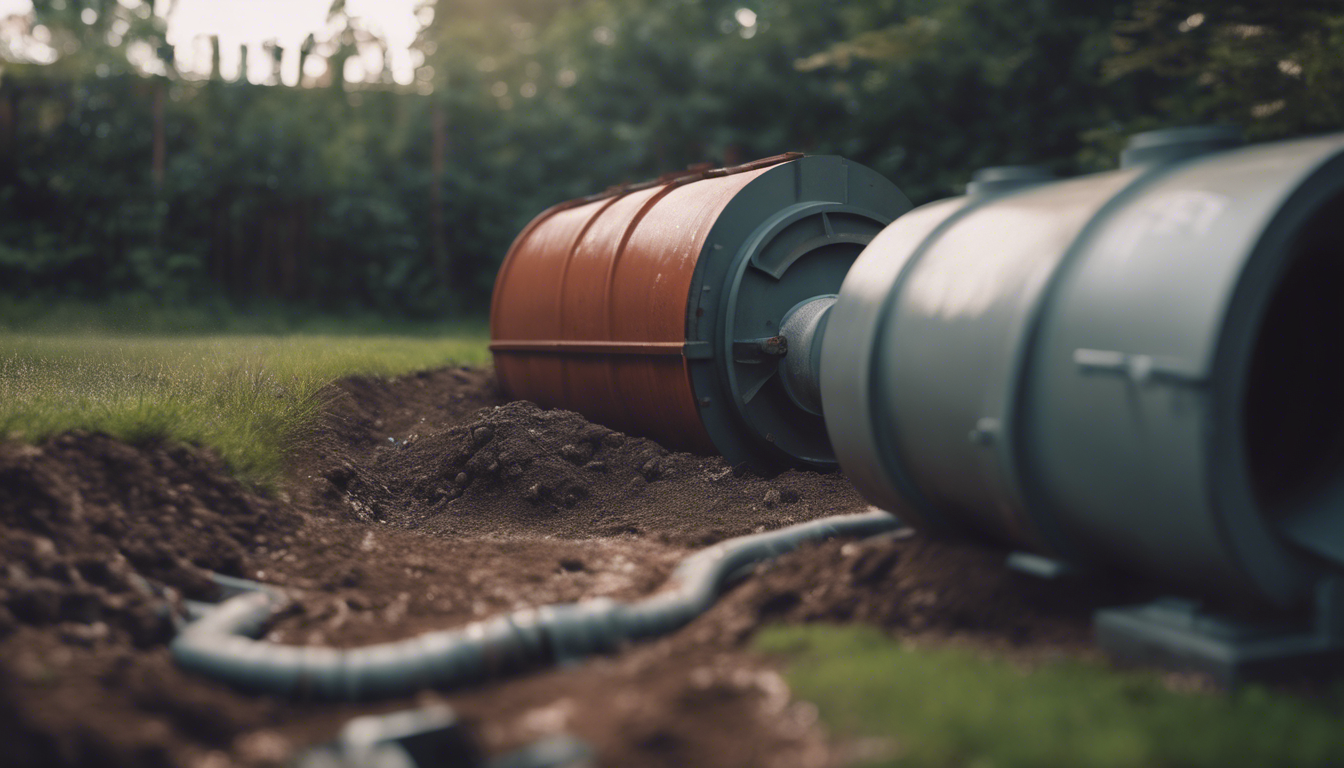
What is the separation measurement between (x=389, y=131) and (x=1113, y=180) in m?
17.4

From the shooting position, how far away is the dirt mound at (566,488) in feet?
19.3

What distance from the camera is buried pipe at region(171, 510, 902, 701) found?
3.21 m

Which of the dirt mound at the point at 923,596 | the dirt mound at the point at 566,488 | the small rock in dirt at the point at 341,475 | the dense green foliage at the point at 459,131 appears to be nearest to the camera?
the dirt mound at the point at 923,596

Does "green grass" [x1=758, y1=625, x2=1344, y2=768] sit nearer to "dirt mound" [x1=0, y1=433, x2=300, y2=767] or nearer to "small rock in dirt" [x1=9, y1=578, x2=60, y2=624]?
"dirt mound" [x1=0, y1=433, x2=300, y2=767]

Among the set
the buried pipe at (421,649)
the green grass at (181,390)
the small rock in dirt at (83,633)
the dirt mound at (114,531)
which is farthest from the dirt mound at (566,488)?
the small rock in dirt at (83,633)

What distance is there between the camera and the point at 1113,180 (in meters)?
3.58

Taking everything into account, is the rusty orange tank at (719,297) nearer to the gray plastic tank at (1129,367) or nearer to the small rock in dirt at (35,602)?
the gray plastic tank at (1129,367)

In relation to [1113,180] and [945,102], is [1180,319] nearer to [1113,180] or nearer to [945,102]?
[1113,180]

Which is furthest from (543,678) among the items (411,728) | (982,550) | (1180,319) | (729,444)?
A: (729,444)

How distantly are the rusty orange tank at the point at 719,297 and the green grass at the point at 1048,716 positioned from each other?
345 cm

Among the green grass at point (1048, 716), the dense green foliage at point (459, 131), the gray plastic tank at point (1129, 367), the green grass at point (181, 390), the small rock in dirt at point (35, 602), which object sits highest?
the dense green foliage at point (459, 131)

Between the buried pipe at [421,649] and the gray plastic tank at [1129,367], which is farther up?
the gray plastic tank at [1129,367]

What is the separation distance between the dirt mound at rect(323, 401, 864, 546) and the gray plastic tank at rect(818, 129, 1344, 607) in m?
1.66

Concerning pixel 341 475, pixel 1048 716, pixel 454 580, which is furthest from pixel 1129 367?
pixel 341 475
